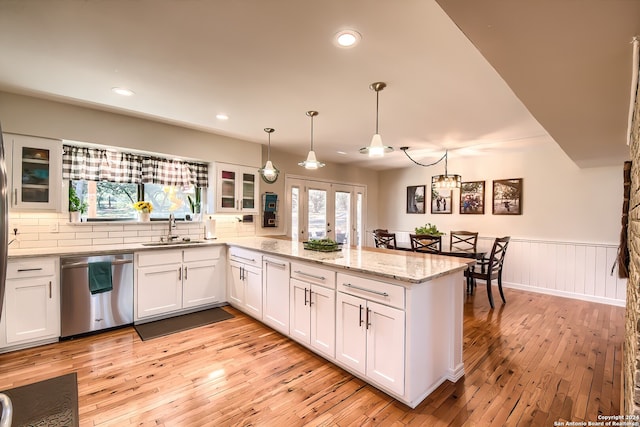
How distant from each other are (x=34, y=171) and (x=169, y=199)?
1411 millimetres

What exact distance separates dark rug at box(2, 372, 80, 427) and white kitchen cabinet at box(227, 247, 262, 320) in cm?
251

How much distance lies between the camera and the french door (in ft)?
18.4

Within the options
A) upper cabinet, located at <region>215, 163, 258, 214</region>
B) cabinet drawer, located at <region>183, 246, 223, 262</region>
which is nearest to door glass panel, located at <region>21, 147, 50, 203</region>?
cabinet drawer, located at <region>183, 246, 223, 262</region>

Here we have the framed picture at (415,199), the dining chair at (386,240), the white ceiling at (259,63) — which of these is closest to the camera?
the white ceiling at (259,63)

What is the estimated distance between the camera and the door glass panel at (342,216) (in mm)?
6445

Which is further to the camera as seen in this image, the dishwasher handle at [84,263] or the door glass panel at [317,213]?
the door glass panel at [317,213]

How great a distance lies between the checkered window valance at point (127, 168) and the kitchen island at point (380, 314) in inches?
79.3

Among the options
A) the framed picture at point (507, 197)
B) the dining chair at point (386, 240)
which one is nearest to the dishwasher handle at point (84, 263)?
the dining chair at point (386, 240)

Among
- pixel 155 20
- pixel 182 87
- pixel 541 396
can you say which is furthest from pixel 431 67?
pixel 541 396

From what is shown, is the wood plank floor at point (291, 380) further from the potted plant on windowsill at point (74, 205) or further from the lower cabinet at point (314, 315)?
the potted plant on windowsill at point (74, 205)

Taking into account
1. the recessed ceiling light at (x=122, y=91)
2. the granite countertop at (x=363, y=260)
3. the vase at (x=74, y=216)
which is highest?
the recessed ceiling light at (x=122, y=91)

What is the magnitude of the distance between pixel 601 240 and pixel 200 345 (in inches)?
222

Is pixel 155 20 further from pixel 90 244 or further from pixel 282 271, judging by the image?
pixel 90 244

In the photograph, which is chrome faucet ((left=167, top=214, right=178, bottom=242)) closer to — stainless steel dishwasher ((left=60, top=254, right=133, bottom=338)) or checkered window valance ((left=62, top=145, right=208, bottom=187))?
checkered window valance ((left=62, top=145, right=208, bottom=187))
